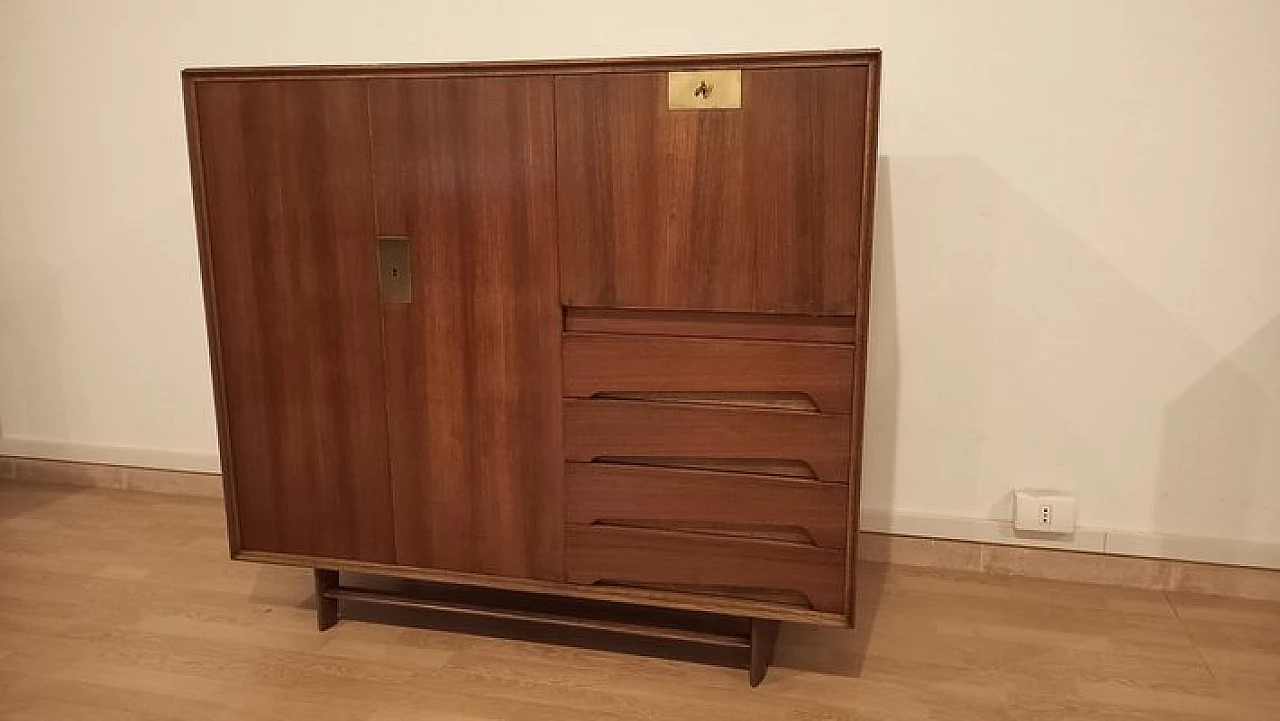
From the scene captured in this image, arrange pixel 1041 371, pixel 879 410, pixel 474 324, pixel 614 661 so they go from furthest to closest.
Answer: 1. pixel 879 410
2. pixel 1041 371
3. pixel 614 661
4. pixel 474 324

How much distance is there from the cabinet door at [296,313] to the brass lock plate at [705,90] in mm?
604

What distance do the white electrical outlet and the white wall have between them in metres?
0.04

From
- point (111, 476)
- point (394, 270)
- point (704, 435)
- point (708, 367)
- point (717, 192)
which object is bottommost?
point (111, 476)

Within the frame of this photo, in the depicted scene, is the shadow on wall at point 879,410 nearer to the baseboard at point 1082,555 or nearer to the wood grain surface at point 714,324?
the baseboard at point 1082,555

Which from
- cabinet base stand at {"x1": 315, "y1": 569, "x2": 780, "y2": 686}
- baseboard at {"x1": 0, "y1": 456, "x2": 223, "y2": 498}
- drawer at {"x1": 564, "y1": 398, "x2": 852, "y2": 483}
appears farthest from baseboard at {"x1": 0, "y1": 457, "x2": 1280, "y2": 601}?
baseboard at {"x1": 0, "y1": 456, "x2": 223, "y2": 498}

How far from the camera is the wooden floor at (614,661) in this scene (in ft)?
5.85

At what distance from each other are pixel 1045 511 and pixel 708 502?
1.00 metres

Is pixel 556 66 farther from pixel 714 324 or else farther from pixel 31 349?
pixel 31 349

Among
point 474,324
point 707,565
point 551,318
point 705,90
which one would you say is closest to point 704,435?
point 707,565

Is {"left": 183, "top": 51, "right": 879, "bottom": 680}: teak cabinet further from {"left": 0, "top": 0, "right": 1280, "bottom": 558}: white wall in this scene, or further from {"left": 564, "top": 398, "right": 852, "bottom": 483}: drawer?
{"left": 0, "top": 0, "right": 1280, "bottom": 558}: white wall

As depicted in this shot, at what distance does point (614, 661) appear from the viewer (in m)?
1.95

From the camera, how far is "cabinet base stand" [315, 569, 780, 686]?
191cm

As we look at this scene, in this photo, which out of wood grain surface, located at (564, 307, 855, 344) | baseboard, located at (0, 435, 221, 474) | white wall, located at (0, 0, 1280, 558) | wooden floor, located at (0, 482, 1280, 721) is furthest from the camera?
baseboard, located at (0, 435, 221, 474)

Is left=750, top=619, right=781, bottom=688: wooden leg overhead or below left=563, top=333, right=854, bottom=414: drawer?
below
